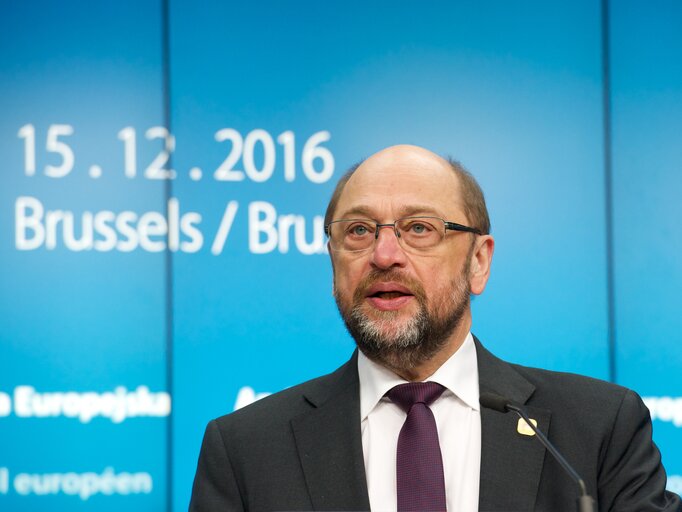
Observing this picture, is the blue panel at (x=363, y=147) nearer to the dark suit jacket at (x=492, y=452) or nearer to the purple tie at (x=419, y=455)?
the dark suit jacket at (x=492, y=452)

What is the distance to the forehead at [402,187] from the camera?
1.88 m

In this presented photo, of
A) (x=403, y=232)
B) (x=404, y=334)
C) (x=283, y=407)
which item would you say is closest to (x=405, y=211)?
(x=403, y=232)

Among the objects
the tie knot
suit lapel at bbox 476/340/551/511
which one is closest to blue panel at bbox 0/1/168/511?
the tie knot

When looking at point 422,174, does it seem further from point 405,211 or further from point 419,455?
point 419,455

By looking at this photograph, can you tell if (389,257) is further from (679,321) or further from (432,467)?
(679,321)

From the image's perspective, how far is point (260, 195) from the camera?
10.5 feet

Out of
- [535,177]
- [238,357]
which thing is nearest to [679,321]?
[535,177]

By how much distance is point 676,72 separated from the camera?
3.31m

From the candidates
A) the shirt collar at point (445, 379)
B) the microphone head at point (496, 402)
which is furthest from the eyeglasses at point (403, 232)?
the microphone head at point (496, 402)

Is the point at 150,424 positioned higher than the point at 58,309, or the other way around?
the point at 58,309

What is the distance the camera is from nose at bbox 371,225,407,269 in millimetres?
1809

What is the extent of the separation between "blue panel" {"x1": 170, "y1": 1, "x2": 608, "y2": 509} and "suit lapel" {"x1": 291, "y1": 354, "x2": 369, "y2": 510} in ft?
4.20

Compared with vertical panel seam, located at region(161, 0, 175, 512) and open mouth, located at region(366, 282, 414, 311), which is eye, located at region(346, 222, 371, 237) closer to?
open mouth, located at region(366, 282, 414, 311)

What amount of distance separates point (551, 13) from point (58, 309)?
208 cm
